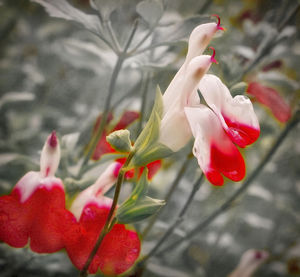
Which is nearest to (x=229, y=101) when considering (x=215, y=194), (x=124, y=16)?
(x=124, y=16)

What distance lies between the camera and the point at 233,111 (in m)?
0.30

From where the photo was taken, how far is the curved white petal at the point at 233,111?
292 mm

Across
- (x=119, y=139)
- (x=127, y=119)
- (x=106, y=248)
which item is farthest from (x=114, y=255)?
(x=127, y=119)

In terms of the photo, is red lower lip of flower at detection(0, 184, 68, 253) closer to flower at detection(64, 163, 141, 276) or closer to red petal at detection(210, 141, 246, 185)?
flower at detection(64, 163, 141, 276)

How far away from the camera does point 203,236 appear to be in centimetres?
94

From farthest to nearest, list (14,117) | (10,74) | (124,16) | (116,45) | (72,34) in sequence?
(72,34), (10,74), (14,117), (124,16), (116,45)

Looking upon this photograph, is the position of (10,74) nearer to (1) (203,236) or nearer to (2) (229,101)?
(1) (203,236)

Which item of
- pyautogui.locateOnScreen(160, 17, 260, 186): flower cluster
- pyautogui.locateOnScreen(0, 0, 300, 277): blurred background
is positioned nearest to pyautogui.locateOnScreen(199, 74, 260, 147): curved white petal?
pyautogui.locateOnScreen(160, 17, 260, 186): flower cluster

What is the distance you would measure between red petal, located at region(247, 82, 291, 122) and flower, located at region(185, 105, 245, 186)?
31 centimetres

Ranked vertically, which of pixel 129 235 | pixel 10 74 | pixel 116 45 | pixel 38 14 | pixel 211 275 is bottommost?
pixel 211 275

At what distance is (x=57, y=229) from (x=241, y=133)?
192 millimetres

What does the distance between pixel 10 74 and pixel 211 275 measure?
749 mm

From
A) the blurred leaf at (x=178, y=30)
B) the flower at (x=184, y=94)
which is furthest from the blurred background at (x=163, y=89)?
the flower at (x=184, y=94)

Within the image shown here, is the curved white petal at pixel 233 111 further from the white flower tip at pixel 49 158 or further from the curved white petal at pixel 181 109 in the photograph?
the white flower tip at pixel 49 158
